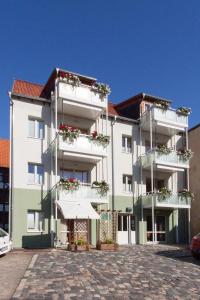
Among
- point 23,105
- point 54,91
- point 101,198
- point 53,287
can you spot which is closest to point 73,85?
point 54,91

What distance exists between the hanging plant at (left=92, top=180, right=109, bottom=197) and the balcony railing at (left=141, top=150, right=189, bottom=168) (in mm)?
A: 4378

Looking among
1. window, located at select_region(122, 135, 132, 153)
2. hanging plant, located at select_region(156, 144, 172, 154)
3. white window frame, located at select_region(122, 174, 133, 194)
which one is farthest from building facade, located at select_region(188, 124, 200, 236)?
white window frame, located at select_region(122, 174, 133, 194)

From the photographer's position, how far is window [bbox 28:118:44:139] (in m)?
26.0

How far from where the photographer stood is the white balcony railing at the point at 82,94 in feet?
85.2

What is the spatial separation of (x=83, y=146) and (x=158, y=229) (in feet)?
29.6

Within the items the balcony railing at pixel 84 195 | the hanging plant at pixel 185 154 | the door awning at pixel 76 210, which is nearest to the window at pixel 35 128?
the balcony railing at pixel 84 195

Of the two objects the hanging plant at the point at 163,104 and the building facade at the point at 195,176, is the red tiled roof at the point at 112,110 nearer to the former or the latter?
the hanging plant at the point at 163,104

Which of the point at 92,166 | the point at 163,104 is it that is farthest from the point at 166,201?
the point at 163,104

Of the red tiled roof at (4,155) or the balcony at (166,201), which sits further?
the red tiled roof at (4,155)

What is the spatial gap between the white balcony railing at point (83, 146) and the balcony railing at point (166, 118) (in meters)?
4.92

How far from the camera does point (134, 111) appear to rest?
31.8 meters

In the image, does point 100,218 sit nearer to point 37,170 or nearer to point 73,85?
point 37,170

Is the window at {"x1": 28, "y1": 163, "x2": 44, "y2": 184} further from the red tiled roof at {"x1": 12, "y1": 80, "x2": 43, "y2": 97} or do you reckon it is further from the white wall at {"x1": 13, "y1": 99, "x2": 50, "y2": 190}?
the red tiled roof at {"x1": 12, "y1": 80, "x2": 43, "y2": 97}

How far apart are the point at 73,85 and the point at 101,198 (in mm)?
7445
